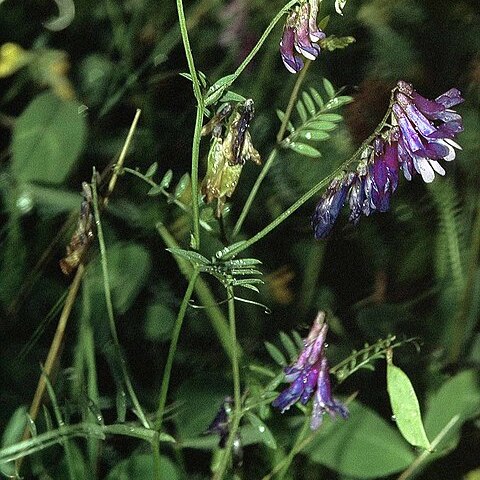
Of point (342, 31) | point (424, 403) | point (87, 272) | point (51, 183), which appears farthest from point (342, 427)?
point (342, 31)

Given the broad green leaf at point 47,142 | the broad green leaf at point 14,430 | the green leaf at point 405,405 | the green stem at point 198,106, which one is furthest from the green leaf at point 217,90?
the broad green leaf at point 47,142

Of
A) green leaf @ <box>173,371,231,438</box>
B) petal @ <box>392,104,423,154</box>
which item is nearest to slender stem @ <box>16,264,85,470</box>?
green leaf @ <box>173,371,231,438</box>

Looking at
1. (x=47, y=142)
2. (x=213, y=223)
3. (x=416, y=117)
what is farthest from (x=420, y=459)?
(x=47, y=142)

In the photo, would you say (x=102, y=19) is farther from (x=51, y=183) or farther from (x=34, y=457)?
(x=34, y=457)

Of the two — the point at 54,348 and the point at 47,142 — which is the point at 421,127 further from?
the point at 47,142

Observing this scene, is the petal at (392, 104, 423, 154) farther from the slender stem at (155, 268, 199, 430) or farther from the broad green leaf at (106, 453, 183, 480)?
the broad green leaf at (106, 453, 183, 480)

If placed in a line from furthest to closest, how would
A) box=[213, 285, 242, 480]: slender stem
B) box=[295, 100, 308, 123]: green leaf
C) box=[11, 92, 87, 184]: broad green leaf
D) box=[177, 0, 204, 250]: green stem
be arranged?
box=[11, 92, 87, 184]: broad green leaf
box=[295, 100, 308, 123]: green leaf
box=[213, 285, 242, 480]: slender stem
box=[177, 0, 204, 250]: green stem
